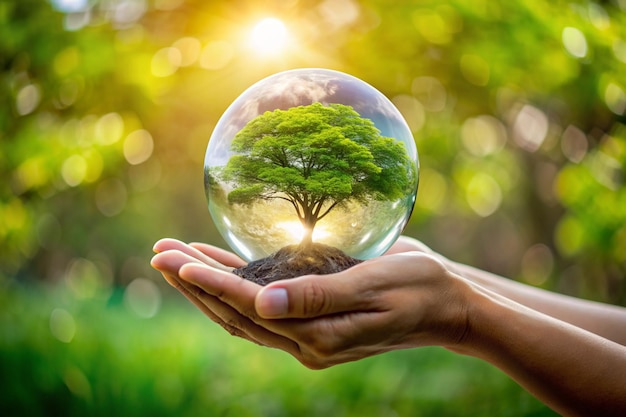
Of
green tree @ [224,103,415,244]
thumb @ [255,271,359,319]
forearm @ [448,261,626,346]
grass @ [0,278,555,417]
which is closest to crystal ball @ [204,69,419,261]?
green tree @ [224,103,415,244]

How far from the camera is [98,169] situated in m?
4.27

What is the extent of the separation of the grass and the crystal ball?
267 cm

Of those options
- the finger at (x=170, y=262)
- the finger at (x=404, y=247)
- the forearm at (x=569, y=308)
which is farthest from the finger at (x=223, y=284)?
the forearm at (x=569, y=308)

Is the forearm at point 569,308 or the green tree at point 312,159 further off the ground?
the green tree at point 312,159

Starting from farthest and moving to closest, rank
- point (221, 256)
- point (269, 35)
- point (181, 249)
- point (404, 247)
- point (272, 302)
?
1. point (269, 35)
2. point (404, 247)
3. point (221, 256)
4. point (181, 249)
5. point (272, 302)

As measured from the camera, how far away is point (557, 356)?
1.92 meters

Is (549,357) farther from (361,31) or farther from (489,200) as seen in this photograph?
(489,200)

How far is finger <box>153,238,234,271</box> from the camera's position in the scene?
204 cm

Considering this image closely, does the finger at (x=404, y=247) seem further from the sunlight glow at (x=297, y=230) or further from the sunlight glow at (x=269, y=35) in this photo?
the sunlight glow at (x=269, y=35)

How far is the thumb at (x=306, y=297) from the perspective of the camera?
1.54m

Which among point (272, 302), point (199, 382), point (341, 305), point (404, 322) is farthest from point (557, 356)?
point (199, 382)

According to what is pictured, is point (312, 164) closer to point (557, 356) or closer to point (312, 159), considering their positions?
point (312, 159)

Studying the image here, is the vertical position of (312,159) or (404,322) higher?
(312,159)

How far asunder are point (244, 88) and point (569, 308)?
2.44 metres
